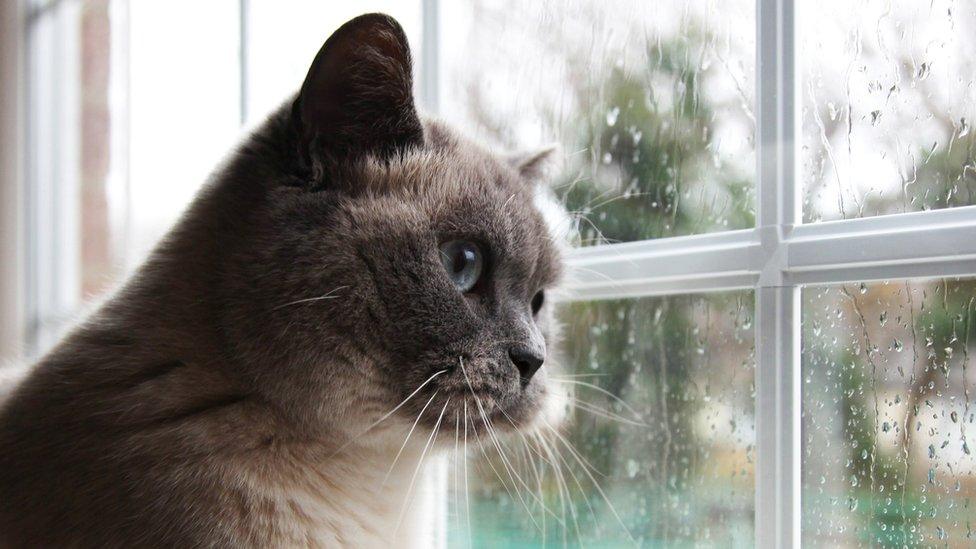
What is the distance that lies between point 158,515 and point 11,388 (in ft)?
1.28

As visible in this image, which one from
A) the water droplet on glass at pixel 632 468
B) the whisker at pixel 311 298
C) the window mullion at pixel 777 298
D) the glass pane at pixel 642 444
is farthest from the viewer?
the water droplet on glass at pixel 632 468

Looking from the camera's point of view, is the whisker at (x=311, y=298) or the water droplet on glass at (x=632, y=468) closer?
the whisker at (x=311, y=298)

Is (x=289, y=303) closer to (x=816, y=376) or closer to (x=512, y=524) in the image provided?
(x=816, y=376)

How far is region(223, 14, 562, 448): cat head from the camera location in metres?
1.00

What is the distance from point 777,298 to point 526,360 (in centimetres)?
38

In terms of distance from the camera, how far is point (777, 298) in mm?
1213

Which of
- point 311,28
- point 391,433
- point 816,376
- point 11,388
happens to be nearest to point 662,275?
point 816,376

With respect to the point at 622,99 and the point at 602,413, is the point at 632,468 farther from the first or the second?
the point at 622,99

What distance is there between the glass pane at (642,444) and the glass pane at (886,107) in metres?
0.23

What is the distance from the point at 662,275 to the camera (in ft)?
4.53

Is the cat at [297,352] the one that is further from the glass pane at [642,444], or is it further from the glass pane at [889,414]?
the glass pane at [889,414]

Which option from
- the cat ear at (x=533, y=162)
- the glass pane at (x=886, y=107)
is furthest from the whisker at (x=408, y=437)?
the glass pane at (x=886, y=107)

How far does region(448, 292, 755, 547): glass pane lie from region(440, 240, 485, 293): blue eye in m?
0.26

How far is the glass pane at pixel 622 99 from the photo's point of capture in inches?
51.7
